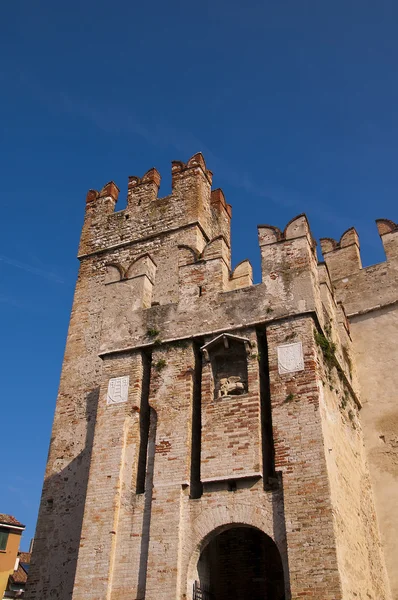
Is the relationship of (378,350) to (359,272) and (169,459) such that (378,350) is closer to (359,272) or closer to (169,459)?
(359,272)

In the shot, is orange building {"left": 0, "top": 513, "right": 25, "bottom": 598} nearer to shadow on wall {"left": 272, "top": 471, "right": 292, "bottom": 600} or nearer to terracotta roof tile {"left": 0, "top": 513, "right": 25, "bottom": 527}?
terracotta roof tile {"left": 0, "top": 513, "right": 25, "bottom": 527}

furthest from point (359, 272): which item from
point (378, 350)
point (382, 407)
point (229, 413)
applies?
point (229, 413)

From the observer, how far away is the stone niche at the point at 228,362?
33.4ft

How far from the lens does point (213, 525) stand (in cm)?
885

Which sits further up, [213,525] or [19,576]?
[19,576]

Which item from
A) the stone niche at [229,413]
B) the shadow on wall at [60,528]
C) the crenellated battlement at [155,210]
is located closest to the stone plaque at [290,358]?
the stone niche at [229,413]

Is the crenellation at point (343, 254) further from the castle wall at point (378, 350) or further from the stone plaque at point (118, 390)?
the stone plaque at point (118, 390)

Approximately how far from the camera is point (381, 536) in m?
11.2

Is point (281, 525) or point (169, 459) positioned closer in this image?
point (281, 525)

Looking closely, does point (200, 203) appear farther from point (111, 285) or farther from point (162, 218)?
point (111, 285)

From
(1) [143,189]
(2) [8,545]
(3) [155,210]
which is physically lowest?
(2) [8,545]

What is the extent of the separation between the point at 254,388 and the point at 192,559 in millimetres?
2715

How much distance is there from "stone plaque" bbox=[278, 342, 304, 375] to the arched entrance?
303cm

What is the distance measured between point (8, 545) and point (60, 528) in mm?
12893
